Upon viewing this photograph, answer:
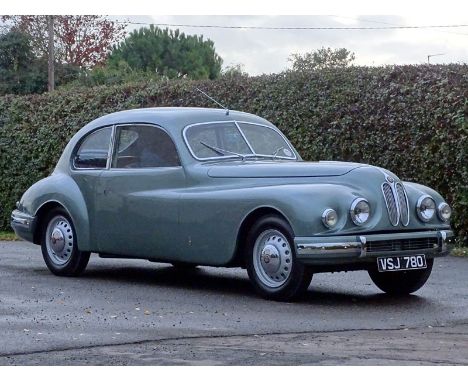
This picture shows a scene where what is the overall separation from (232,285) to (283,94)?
6.91m

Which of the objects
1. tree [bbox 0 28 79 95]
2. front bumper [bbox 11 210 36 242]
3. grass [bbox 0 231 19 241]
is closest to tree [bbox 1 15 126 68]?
tree [bbox 0 28 79 95]

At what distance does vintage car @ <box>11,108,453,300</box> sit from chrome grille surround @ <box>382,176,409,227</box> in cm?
1

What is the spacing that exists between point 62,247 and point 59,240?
0.08m

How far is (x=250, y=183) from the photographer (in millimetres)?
10312

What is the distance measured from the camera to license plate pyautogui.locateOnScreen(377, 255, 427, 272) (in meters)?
9.75

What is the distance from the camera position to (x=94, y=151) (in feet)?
39.9

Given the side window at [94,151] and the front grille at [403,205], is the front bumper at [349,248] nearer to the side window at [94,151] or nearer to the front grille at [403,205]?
the front grille at [403,205]

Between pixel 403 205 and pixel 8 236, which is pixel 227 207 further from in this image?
pixel 8 236

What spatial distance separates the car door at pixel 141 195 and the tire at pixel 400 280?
197 centimetres

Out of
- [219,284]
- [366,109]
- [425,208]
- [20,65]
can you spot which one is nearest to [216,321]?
[425,208]

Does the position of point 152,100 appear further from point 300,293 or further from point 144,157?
point 300,293

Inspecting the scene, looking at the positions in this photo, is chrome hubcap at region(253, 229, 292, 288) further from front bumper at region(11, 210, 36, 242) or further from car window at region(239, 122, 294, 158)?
front bumper at region(11, 210, 36, 242)

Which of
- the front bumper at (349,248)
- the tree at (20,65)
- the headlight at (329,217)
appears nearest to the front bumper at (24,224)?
the front bumper at (349,248)

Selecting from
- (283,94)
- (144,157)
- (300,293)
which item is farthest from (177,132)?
(283,94)
